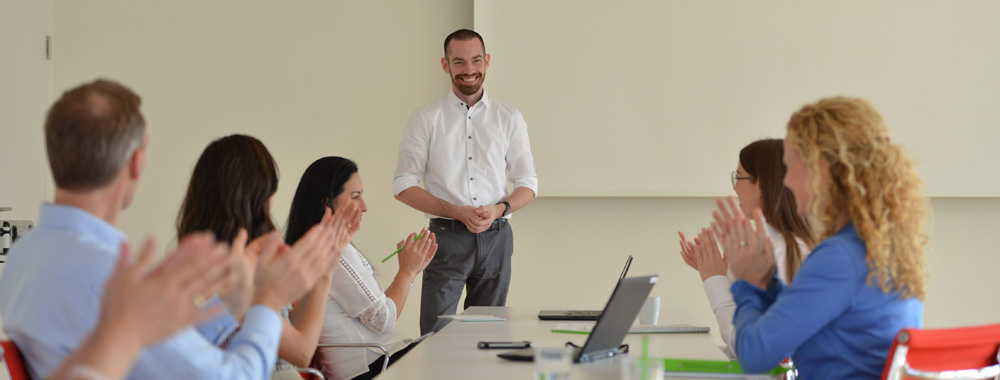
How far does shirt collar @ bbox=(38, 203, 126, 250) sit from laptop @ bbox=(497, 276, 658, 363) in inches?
37.6

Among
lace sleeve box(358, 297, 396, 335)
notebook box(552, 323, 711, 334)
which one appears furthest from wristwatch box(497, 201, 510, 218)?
notebook box(552, 323, 711, 334)

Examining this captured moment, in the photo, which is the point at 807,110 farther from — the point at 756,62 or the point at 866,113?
the point at 756,62

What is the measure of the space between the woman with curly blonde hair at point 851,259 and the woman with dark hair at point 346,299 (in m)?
1.27

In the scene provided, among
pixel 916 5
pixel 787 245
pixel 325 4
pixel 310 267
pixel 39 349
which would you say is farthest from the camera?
pixel 325 4

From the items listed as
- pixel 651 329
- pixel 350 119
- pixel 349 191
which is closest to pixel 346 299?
pixel 349 191

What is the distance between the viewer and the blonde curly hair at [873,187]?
1.79 metres

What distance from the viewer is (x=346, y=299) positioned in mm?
2754

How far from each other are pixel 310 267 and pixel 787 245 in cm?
164

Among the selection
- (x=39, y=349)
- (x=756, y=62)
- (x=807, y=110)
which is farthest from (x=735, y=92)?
(x=39, y=349)

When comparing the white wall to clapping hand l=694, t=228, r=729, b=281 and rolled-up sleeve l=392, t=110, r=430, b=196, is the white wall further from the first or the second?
clapping hand l=694, t=228, r=729, b=281

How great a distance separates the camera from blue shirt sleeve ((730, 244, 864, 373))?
5.85ft

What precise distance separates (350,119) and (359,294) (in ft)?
7.30

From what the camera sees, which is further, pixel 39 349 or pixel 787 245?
pixel 787 245

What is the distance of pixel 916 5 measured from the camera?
14.7ft
